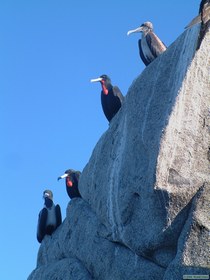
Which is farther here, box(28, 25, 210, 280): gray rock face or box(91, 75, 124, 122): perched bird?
box(91, 75, 124, 122): perched bird

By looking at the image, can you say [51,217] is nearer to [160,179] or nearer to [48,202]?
[48,202]

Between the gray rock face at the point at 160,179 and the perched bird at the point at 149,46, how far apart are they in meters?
2.66

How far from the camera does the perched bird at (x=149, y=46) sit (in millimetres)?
12406

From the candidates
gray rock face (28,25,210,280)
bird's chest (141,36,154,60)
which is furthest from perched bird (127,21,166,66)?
gray rock face (28,25,210,280)

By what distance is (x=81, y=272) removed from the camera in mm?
10266

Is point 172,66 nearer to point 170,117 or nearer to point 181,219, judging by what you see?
point 170,117

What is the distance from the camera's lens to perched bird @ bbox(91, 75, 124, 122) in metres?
12.1

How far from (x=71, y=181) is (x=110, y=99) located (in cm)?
230

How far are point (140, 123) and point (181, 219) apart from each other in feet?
5.68

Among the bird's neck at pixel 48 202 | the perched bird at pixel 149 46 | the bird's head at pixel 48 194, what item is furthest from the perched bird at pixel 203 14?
the bird's head at pixel 48 194

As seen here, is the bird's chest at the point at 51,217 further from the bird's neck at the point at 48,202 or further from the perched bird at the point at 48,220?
the bird's neck at the point at 48,202

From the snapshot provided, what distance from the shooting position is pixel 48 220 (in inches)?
527

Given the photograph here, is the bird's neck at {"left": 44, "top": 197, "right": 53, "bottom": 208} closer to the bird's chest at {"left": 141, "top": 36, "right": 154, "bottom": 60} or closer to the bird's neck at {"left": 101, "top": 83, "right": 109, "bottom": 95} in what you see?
the bird's neck at {"left": 101, "top": 83, "right": 109, "bottom": 95}

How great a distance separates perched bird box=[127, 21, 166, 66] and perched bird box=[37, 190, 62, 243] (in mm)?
3904
